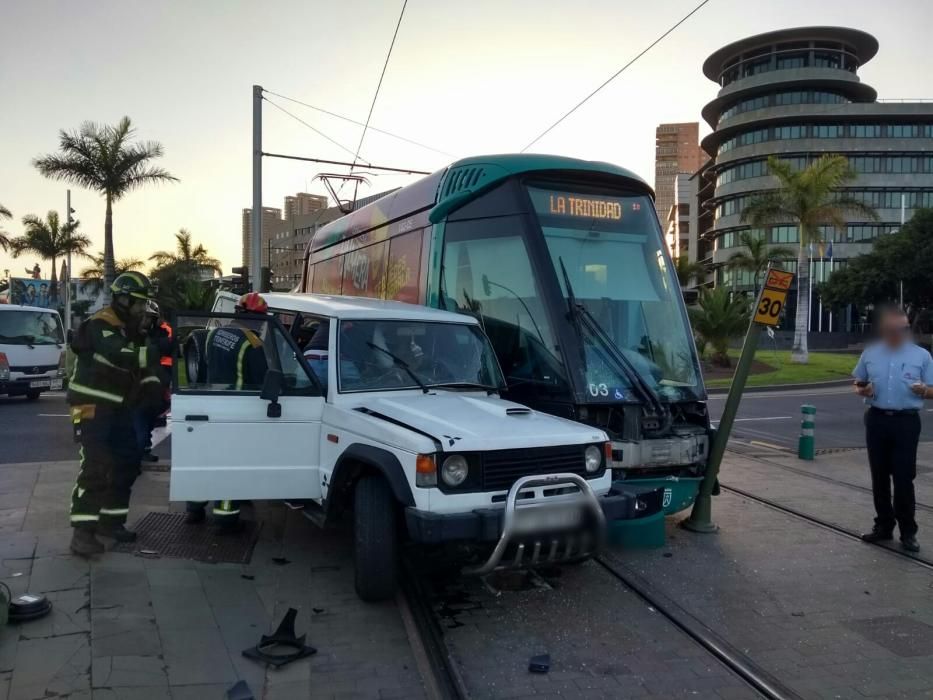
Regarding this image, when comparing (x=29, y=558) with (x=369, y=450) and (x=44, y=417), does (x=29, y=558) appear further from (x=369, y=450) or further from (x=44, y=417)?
(x=44, y=417)

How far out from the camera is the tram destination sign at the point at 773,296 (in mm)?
6859

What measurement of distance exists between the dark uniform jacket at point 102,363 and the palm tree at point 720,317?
2248 centimetres

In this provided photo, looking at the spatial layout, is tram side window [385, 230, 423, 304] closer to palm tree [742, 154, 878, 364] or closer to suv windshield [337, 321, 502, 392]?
suv windshield [337, 321, 502, 392]

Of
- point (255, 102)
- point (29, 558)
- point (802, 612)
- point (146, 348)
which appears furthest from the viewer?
point (255, 102)

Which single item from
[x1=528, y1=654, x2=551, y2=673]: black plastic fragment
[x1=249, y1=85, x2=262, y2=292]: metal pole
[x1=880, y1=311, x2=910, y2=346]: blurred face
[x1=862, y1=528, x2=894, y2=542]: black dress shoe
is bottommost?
[x1=528, y1=654, x2=551, y2=673]: black plastic fragment

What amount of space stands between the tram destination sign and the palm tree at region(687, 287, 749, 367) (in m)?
19.5

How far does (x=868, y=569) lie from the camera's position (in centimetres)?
603

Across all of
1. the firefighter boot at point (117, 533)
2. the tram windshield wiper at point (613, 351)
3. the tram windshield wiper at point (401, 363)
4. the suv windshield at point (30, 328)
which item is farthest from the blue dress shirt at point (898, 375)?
the suv windshield at point (30, 328)

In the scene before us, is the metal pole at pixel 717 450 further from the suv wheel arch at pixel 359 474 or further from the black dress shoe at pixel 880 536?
the suv wheel arch at pixel 359 474

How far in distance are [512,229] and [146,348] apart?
3.30m

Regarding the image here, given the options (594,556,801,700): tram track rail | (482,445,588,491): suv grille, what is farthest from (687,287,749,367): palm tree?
(482,445,588,491): suv grille

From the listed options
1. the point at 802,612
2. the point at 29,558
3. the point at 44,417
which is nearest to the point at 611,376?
the point at 802,612

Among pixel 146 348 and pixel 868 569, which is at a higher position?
pixel 146 348

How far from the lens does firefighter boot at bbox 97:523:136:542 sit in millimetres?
5918
